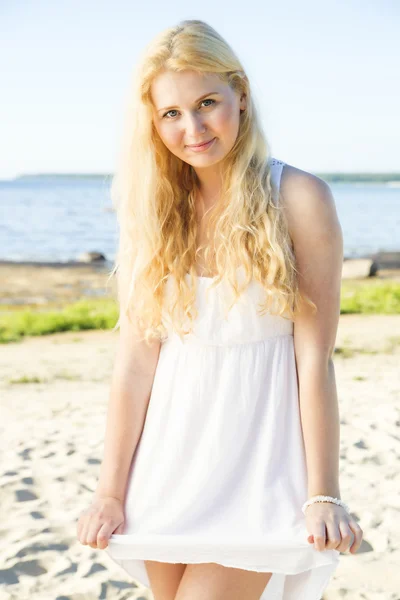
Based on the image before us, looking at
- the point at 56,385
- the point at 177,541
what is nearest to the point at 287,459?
the point at 177,541

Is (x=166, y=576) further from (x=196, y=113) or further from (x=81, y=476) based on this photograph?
(x=81, y=476)

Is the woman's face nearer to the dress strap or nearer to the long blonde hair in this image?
the long blonde hair

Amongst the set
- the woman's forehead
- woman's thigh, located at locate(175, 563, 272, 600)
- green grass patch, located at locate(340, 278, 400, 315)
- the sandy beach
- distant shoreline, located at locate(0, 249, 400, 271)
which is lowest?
distant shoreline, located at locate(0, 249, 400, 271)

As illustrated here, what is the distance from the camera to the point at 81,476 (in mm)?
4301

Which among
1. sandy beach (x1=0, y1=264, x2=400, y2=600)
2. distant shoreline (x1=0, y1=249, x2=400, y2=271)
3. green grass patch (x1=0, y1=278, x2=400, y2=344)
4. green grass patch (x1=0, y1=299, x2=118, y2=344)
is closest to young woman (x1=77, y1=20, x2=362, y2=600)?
sandy beach (x1=0, y1=264, x2=400, y2=600)

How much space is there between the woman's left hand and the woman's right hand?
0.50m

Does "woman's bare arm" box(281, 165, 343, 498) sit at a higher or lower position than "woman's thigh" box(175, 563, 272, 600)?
higher

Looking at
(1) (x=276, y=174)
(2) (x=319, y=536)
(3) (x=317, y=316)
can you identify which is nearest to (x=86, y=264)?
(1) (x=276, y=174)

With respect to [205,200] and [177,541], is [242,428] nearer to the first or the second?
[177,541]

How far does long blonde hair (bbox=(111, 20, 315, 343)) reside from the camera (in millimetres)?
1996

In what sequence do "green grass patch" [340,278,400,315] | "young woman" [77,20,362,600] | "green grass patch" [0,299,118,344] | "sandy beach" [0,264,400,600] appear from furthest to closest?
"green grass patch" [340,278,400,315] < "green grass patch" [0,299,118,344] < "sandy beach" [0,264,400,600] < "young woman" [77,20,362,600]

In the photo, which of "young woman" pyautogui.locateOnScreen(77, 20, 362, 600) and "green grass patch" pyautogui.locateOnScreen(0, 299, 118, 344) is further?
"green grass patch" pyautogui.locateOnScreen(0, 299, 118, 344)

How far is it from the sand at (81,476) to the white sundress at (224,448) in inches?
45.3

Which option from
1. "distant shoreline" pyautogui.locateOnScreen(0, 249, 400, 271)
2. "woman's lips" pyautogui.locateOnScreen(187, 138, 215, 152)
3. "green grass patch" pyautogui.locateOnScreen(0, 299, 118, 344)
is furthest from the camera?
"distant shoreline" pyautogui.locateOnScreen(0, 249, 400, 271)
